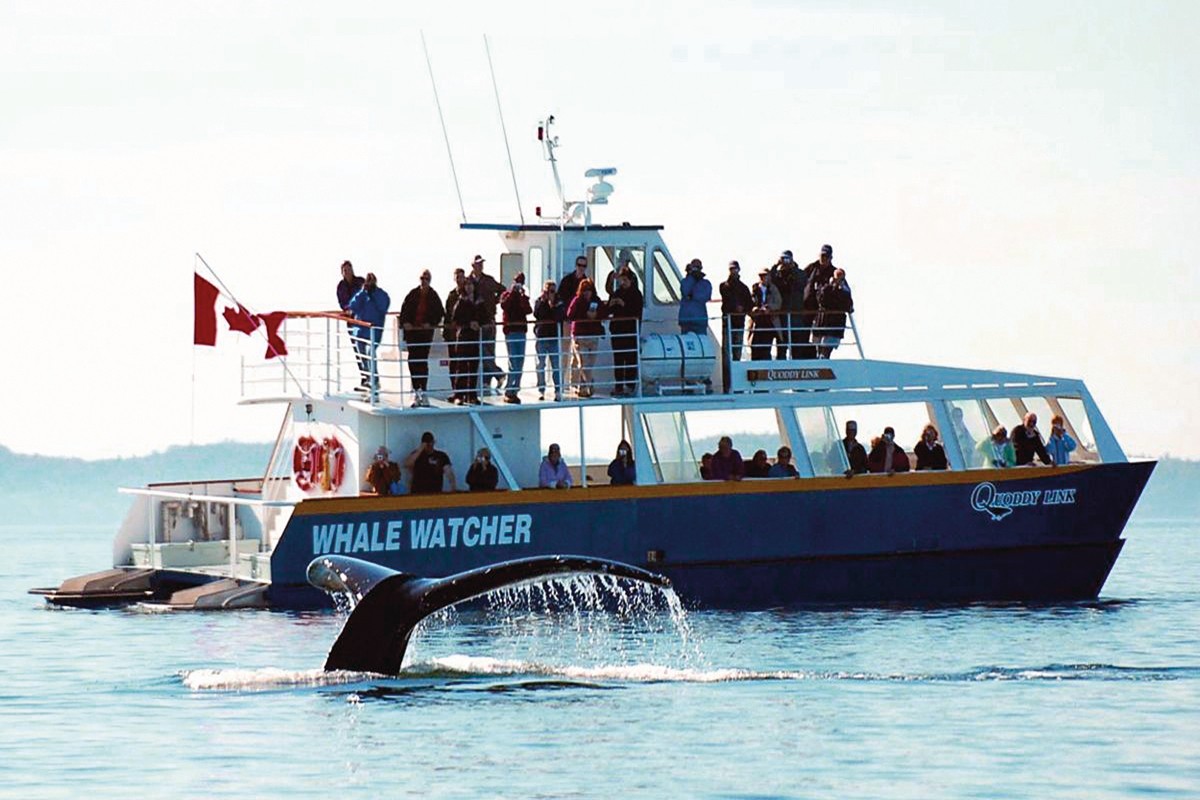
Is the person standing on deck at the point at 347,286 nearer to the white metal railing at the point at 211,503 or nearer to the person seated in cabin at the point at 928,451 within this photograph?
the white metal railing at the point at 211,503

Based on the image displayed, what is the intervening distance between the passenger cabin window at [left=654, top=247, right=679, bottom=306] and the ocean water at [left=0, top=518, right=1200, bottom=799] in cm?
571

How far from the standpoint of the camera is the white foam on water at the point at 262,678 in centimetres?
2434

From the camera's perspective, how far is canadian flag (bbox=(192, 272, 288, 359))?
34062mm

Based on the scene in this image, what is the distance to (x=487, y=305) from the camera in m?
34.8

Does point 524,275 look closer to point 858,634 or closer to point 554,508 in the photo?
point 554,508

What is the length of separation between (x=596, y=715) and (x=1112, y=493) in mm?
14923

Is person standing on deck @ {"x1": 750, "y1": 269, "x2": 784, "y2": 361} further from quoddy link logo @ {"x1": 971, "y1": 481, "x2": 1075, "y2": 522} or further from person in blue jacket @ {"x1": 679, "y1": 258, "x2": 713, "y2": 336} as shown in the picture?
quoddy link logo @ {"x1": 971, "y1": 481, "x2": 1075, "y2": 522}

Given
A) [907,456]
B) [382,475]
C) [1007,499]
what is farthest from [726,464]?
[382,475]

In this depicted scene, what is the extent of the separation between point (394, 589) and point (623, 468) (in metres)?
13.0

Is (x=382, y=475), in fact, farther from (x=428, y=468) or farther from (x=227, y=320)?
(x=227, y=320)

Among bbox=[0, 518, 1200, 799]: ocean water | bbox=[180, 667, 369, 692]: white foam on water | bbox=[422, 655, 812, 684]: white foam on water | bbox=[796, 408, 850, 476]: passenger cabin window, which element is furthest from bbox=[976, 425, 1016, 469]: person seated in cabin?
bbox=[180, 667, 369, 692]: white foam on water

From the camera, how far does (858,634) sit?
30.2 m

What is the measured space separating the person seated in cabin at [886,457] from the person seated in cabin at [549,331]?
4497mm

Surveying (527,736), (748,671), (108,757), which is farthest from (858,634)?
(108,757)
